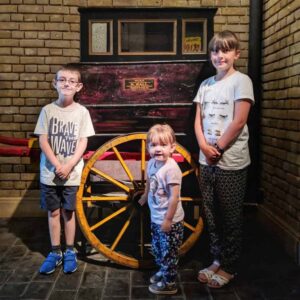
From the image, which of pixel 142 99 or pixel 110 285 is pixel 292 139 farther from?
pixel 110 285

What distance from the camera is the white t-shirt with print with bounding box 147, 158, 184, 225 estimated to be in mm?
2934

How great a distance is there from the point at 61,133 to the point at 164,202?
41.1 inches

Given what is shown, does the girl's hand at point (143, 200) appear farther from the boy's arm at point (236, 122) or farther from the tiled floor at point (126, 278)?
the boy's arm at point (236, 122)

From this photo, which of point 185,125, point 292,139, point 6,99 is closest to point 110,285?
point 185,125

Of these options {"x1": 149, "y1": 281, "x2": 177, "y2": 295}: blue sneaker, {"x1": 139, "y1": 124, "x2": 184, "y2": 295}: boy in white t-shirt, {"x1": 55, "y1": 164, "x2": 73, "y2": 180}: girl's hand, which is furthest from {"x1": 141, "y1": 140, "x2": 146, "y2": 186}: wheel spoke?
{"x1": 149, "y1": 281, "x2": 177, "y2": 295}: blue sneaker

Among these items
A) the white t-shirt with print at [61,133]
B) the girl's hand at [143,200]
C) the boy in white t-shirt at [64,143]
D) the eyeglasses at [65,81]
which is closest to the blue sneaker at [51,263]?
the boy in white t-shirt at [64,143]

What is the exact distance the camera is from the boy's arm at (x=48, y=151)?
Result: 3295mm

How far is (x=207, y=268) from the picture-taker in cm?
332

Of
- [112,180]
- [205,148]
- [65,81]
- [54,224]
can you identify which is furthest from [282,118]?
[54,224]

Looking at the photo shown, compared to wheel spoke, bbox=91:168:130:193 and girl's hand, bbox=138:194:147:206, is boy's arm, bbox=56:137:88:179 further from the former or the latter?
girl's hand, bbox=138:194:147:206

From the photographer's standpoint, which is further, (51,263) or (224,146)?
(51,263)

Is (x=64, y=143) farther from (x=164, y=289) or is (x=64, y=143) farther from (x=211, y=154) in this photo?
(x=164, y=289)

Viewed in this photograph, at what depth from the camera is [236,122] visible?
119 inches

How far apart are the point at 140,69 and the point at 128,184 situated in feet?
3.33
